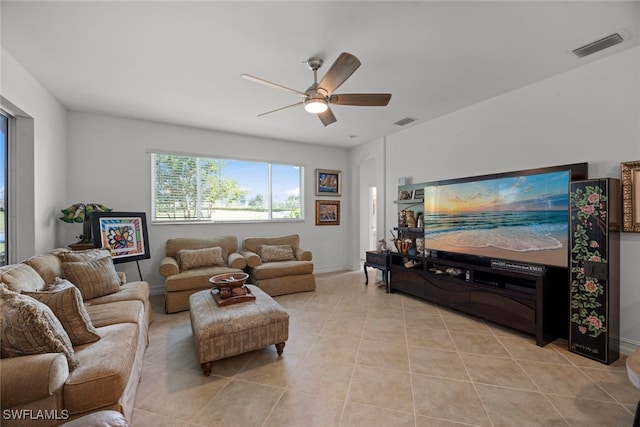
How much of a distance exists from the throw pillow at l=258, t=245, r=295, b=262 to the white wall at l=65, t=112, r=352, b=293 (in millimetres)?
561

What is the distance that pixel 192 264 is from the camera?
4.04 meters

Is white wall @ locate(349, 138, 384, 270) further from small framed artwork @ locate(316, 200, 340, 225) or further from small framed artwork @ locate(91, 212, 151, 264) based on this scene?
small framed artwork @ locate(91, 212, 151, 264)

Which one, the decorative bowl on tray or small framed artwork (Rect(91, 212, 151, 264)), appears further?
small framed artwork (Rect(91, 212, 151, 264))

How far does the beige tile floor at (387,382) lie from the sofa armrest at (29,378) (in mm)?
633

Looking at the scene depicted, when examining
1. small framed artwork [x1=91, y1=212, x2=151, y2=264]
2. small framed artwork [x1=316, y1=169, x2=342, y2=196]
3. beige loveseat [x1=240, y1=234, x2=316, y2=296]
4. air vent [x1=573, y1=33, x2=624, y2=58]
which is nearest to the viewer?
air vent [x1=573, y1=33, x2=624, y2=58]

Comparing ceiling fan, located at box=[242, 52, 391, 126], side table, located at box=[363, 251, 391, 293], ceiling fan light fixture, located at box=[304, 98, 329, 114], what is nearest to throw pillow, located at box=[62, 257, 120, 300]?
ceiling fan, located at box=[242, 52, 391, 126]

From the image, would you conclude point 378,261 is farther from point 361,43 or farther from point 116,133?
point 116,133

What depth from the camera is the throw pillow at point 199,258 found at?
158 inches

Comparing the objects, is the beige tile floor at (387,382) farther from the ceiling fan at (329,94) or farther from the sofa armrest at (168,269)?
the ceiling fan at (329,94)

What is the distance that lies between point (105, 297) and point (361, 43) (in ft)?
10.8

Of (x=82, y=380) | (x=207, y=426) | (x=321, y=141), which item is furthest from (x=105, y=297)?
(x=321, y=141)

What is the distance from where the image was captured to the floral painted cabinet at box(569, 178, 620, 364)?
7.54ft

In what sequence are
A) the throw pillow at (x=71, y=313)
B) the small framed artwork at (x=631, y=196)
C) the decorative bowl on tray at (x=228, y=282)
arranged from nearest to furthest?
the throw pillow at (x=71, y=313)
the small framed artwork at (x=631, y=196)
the decorative bowl on tray at (x=228, y=282)

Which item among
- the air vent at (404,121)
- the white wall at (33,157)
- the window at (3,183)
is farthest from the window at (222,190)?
the air vent at (404,121)
